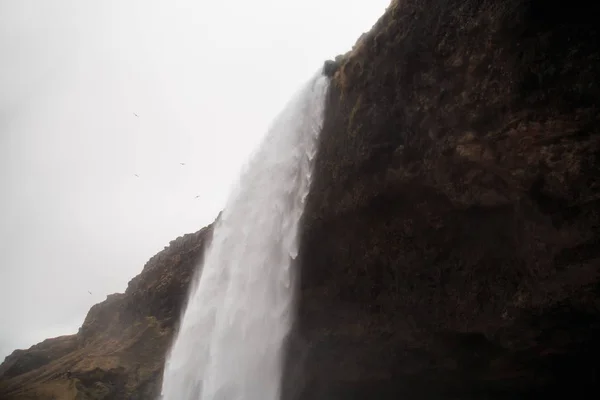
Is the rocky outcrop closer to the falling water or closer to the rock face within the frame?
the falling water

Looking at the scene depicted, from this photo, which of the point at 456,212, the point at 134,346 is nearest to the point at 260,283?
the point at 456,212

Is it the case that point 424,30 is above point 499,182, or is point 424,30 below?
→ above

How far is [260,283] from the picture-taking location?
1277 centimetres

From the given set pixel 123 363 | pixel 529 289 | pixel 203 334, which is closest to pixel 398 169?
pixel 529 289

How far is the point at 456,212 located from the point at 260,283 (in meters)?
6.78

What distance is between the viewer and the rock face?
20266 mm

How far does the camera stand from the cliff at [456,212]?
22.0 feet

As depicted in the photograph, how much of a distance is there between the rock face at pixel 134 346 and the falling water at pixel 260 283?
7195 mm

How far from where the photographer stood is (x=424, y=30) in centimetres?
870

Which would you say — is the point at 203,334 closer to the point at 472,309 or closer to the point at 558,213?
the point at 472,309

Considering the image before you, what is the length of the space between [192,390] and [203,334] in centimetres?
196

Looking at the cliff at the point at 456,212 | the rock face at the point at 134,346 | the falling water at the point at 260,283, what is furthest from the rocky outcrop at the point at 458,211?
the rock face at the point at 134,346

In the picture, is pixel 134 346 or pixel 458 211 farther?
pixel 134 346

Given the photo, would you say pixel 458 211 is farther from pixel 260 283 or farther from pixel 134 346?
pixel 134 346
